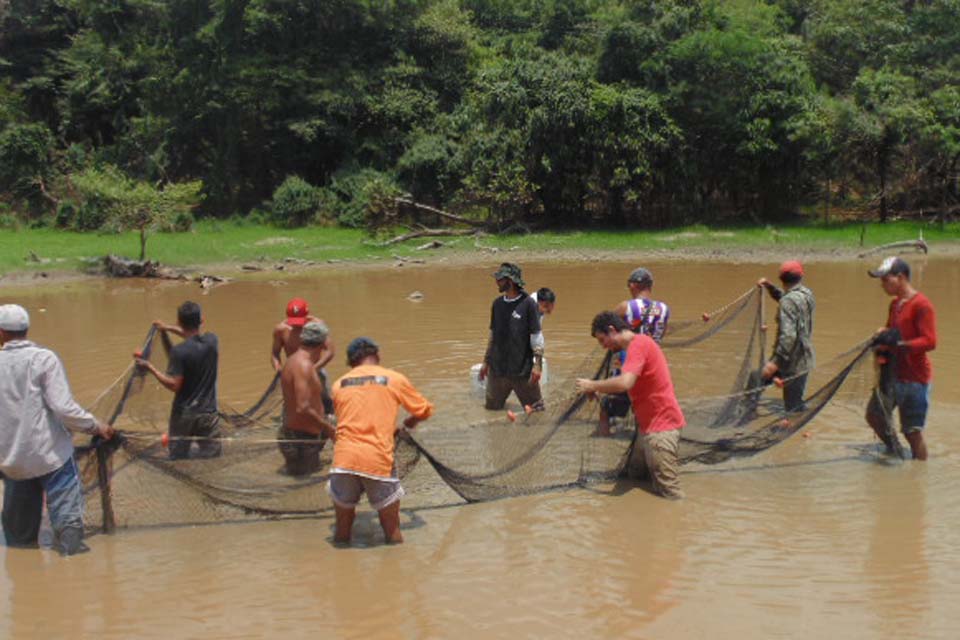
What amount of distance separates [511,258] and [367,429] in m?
17.7

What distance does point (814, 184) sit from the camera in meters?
28.0

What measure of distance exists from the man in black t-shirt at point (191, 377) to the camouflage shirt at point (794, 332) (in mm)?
4534

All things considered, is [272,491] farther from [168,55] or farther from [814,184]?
[168,55]

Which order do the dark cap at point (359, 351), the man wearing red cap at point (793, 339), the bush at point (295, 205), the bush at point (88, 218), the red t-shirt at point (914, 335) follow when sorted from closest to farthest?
the dark cap at point (359, 351), the red t-shirt at point (914, 335), the man wearing red cap at point (793, 339), the bush at point (88, 218), the bush at point (295, 205)

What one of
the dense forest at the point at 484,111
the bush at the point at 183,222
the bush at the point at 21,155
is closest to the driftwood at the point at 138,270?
the dense forest at the point at 484,111

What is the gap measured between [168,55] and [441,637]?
31.7 metres

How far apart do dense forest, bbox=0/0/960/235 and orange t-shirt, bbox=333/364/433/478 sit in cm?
1700

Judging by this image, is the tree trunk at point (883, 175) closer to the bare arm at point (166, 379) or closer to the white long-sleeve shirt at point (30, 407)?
the bare arm at point (166, 379)

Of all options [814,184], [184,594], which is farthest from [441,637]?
[814,184]

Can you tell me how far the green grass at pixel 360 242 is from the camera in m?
22.9

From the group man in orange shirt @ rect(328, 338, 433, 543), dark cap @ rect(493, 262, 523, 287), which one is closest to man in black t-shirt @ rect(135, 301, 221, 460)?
man in orange shirt @ rect(328, 338, 433, 543)

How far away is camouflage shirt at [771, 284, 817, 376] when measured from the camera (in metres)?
7.66

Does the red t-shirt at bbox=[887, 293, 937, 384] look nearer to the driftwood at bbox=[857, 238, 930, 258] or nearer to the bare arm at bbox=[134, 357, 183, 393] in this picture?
the bare arm at bbox=[134, 357, 183, 393]

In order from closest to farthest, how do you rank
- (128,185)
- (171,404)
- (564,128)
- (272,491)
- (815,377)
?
(272,491)
(171,404)
(815,377)
(128,185)
(564,128)
